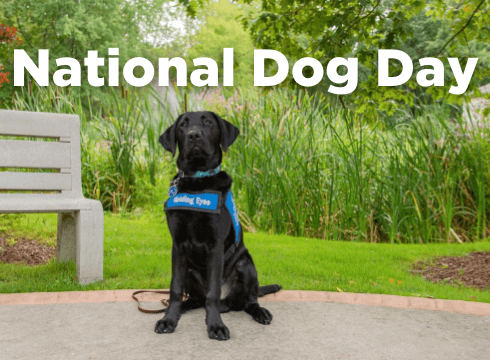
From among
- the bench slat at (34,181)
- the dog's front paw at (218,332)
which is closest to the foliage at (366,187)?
the bench slat at (34,181)

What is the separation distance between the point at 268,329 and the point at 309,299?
2.51 feet

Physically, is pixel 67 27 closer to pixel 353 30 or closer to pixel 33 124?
pixel 33 124

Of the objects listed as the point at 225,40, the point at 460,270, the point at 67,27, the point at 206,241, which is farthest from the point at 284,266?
the point at 225,40

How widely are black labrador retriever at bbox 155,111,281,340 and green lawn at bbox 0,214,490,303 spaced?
0.96 m

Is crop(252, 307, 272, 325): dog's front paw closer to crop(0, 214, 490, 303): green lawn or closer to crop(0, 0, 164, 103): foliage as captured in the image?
crop(0, 214, 490, 303): green lawn

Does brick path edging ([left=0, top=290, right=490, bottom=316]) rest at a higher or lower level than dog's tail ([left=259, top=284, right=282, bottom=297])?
lower

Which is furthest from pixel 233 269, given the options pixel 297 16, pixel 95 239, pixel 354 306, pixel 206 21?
pixel 206 21

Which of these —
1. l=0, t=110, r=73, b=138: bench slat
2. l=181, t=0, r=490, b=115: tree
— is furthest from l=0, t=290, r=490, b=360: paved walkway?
l=181, t=0, r=490, b=115: tree

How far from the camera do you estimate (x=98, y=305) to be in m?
3.75

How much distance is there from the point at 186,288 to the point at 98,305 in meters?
0.73

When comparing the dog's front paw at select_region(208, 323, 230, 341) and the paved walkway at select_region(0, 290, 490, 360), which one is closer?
the paved walkway at select_region(0, 290, 490, 360)

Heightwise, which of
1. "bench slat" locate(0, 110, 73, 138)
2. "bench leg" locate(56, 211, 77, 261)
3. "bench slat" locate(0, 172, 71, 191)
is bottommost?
"bench leg" locate(56, 211, 77, 261)

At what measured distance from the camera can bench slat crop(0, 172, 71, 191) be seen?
441 centimetres

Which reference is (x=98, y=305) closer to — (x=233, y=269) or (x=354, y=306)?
(x=233, y=269)
